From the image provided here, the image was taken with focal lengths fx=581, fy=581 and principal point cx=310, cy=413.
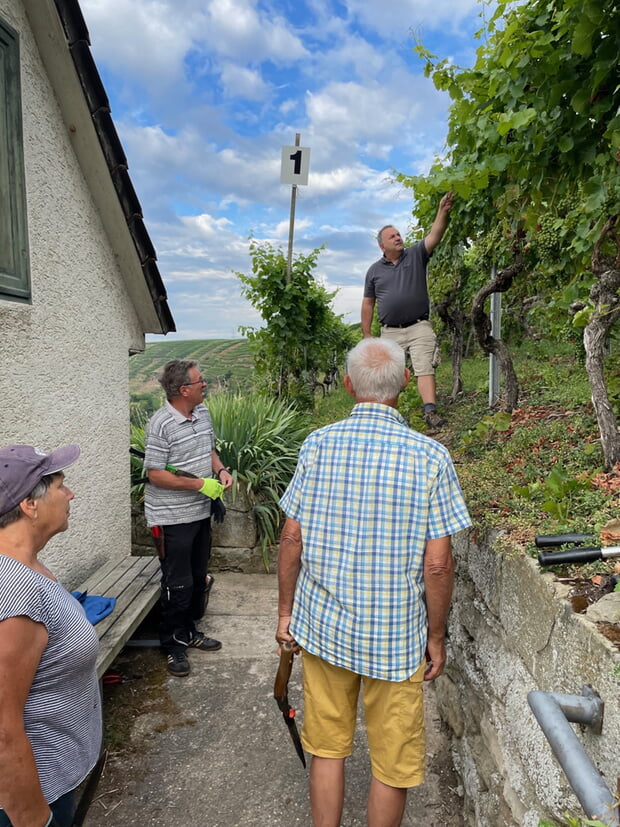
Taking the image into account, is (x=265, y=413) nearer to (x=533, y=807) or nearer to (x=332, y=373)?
(x=533, y=807)

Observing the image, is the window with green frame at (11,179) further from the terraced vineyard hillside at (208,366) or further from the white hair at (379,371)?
the white hair at (379,371)

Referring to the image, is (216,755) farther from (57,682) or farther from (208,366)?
(208,366)

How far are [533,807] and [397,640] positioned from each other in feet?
2.08

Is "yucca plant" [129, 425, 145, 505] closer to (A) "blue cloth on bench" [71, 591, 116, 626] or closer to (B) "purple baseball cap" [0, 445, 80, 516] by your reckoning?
(A) "blue cloth on bench" [71, 591, 116, 626]

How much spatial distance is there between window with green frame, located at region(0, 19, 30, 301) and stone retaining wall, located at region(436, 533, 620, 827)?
2681 mm

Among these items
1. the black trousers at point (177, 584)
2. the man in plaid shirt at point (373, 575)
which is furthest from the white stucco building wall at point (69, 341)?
the man in plaid shirt at point (373, 575)

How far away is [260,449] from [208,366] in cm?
111

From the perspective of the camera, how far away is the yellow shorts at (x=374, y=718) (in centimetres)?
216

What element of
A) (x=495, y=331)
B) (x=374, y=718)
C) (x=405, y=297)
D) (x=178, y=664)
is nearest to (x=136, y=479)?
(x=178, y=664)

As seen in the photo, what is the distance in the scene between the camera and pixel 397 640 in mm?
2078

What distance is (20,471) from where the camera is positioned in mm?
1715

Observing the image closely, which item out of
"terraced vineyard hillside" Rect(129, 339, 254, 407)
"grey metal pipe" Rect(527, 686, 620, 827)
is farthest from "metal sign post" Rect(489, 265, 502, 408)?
"grey metal pipe" Rect(527, 686, 620, 827)

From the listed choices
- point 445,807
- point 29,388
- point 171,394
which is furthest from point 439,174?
point 445,807

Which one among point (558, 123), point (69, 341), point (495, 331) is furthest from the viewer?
point (495, 331)
